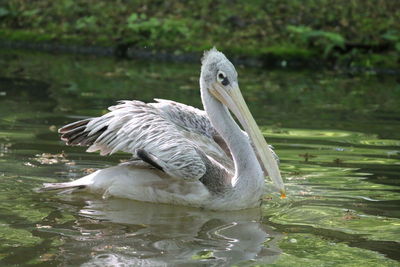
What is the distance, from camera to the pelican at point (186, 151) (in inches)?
253

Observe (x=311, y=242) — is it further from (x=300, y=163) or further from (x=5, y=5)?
(x=5, y=5)

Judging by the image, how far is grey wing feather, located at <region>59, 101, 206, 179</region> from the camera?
6.25 meters

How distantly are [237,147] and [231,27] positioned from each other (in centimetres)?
1277

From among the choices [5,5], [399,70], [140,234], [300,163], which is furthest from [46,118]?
[5,5]

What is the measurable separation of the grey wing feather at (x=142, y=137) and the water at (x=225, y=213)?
1.37ft

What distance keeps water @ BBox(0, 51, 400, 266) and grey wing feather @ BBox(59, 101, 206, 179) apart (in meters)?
0.42

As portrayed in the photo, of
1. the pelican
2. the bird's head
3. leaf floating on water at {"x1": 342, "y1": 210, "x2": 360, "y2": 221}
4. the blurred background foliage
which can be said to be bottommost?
leaf floating on water at {"x1": 342, "y1": 210, "x2": 360, "y2": 221}

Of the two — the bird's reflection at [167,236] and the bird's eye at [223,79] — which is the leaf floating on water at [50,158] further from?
the bird's eye at [223,79]

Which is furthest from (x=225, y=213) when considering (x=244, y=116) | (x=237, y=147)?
(x=244, y=116)

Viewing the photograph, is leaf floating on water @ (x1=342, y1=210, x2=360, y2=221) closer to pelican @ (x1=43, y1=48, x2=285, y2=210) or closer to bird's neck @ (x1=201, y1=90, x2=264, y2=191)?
pelican @ (x1=43, y1=48, x2=285, y2=210)

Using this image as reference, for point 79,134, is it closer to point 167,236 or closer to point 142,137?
point 142,137

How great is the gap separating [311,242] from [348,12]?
14.6m

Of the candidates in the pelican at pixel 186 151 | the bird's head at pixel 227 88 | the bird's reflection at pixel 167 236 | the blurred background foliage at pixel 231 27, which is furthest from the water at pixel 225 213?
the blurred background foliage at pixel 231 27

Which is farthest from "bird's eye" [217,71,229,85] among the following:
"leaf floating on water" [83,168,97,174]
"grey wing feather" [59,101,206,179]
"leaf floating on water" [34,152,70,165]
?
"leaf floating on water" [34,152,70,165]
